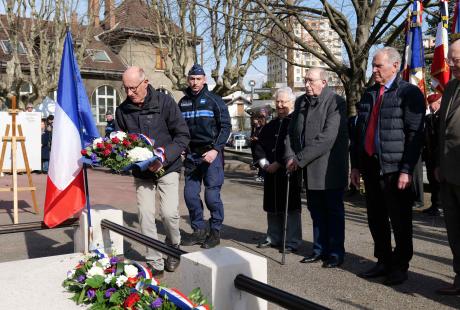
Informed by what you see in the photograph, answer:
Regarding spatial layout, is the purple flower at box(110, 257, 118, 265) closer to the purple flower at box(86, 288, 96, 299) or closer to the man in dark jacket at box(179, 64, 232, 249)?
the purple flower at box(86, 288, 96, 299)

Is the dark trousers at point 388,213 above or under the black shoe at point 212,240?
above

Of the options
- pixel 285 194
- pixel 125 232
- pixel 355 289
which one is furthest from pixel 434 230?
pixel 125 232

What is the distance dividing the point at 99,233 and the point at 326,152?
2.44 meters

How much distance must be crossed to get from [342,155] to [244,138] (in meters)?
29.3

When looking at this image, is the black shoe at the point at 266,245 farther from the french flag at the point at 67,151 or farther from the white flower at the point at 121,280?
the white flower at the point at 121,280

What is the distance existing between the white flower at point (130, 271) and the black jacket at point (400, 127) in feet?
8.18

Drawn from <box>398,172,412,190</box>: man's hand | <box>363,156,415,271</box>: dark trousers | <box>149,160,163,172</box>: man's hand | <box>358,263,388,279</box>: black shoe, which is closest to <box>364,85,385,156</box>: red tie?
<box>363,156,415,271</box>: dark trousers

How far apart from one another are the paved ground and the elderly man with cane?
20 centimetres

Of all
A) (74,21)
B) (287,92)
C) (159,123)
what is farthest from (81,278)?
(74,21)

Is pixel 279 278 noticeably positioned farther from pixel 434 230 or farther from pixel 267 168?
pixel 434 230

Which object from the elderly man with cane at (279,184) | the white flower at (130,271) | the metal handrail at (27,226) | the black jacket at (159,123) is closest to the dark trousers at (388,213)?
the elderly man with cane at (279,184)

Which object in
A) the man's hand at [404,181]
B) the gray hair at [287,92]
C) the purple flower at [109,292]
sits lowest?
the purple flower at [109,292]

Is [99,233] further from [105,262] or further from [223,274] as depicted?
[223,274]

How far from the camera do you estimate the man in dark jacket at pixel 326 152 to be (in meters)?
5.36
